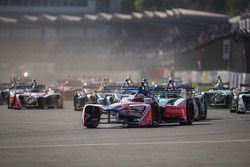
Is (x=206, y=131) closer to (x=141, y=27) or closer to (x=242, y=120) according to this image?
(x=242, y=120)

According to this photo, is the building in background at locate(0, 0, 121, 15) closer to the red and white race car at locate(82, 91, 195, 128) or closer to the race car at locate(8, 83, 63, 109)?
the race car at locate(8, 83, 63, 109)

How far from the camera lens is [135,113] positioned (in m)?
25.6

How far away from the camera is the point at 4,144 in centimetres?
1972

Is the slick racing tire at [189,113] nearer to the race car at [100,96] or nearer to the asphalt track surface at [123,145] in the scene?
the asphalt track surface at [123,145]

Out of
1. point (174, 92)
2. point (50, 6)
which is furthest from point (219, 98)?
point (50, 6)

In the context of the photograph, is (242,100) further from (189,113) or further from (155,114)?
(155,114)

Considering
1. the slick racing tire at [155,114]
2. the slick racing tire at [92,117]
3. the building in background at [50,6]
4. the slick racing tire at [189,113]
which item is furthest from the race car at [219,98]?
the building in background at [50,6]

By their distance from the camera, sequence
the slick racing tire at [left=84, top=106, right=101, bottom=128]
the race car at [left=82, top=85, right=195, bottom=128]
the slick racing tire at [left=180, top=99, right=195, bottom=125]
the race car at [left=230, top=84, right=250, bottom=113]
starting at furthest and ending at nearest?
the race car at [left=230, top=84, right=250, bottom=113]
the slick racing tire at [left=180, top=99, right=195, bottom=125]
the slick racing tire at [left=84, top=106, right=101, bottom=128]
the race car at [left=82, top=85, right=195, bottom=128]

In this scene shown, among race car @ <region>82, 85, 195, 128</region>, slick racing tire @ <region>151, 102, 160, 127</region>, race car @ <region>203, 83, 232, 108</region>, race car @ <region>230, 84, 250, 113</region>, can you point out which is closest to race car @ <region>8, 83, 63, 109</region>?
race car @ <region>203, 83, 232, 108</region>

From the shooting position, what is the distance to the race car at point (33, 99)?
3969cm

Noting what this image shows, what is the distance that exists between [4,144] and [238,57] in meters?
42.0

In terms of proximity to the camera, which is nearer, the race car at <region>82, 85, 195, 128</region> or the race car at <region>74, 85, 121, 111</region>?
the race car at <region>82, 85, 195, 128</region>

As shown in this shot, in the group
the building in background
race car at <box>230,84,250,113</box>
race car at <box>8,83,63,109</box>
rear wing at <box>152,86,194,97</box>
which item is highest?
the building in background

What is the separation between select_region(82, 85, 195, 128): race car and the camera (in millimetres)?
25484
